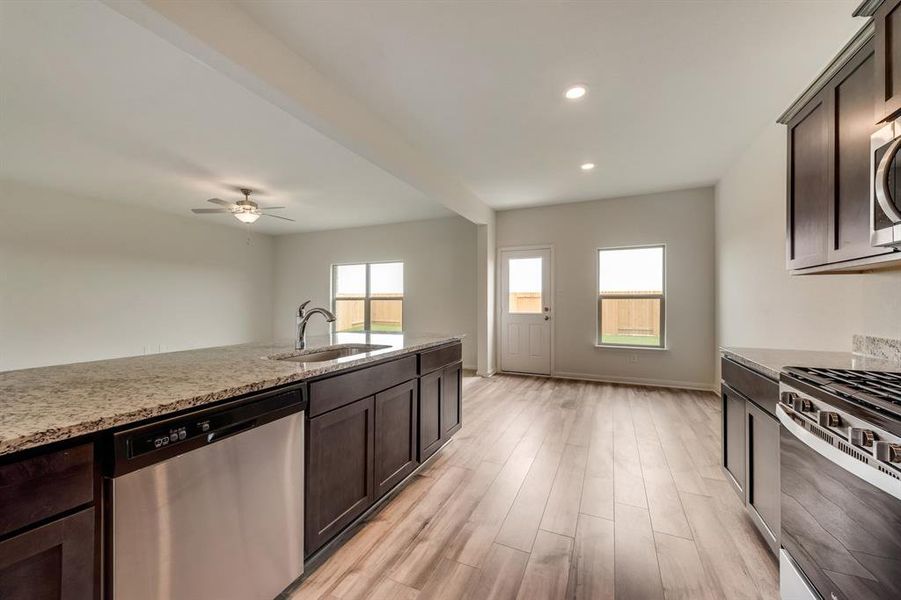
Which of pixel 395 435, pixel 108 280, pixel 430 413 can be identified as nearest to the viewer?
pixel 395 435

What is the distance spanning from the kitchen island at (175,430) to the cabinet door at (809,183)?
2.10m

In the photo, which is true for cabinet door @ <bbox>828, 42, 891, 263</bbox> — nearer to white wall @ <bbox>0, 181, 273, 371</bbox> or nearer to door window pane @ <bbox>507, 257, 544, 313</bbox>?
door window pane @ <bbox>507, 257, 544, 313</bbox>

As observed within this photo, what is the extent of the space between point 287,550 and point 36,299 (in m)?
5.74

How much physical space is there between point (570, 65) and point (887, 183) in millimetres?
1698

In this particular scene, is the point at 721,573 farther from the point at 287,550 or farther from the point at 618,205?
the point at 618,205

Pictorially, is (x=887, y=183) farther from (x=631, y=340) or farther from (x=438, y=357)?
(x=631, y=340)

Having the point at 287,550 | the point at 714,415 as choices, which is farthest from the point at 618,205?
the point at 287,550

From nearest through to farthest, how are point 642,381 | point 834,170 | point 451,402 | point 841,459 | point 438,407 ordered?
point 841,459
point 834,170
point 438,407
point 451,402
point 642,381

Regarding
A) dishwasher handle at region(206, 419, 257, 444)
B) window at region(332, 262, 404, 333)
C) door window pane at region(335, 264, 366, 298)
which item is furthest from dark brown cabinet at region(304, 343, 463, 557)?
door window pane at region(335, 264, 366, 298)

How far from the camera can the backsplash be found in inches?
64.7

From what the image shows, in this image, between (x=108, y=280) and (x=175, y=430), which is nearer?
(x=175, y=430)

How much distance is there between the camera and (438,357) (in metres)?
2.52

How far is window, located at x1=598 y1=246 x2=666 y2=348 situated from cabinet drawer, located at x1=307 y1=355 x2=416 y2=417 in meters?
3.88

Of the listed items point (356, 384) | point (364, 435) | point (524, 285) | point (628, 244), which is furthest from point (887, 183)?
point (524, 285)
